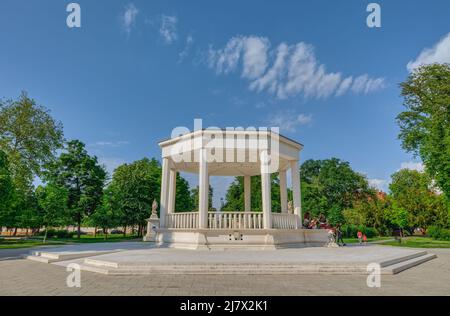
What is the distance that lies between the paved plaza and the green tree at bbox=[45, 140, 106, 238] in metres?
→ 30.6

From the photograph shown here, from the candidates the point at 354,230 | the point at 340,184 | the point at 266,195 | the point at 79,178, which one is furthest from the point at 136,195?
the point at 340,184

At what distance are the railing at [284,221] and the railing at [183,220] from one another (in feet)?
14.6

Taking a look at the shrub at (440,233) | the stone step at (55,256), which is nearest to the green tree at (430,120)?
the shrub at (440,233)

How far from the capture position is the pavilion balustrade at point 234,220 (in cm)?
1514

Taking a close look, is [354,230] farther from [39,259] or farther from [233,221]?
[39,259]

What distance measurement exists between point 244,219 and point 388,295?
9.55 metres

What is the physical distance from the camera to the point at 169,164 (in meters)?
19.0

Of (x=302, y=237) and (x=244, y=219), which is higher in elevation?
(x=244, y=219)

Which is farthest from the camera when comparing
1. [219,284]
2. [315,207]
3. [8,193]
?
→ [315,207]

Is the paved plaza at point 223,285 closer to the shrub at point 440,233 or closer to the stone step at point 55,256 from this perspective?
the stone step at point 55,256

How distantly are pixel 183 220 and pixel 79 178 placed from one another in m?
27.6

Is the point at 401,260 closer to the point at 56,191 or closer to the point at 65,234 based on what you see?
the point at 56,191

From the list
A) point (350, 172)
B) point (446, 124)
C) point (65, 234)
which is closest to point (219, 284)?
point (446, 124)

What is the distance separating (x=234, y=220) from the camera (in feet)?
49.5
